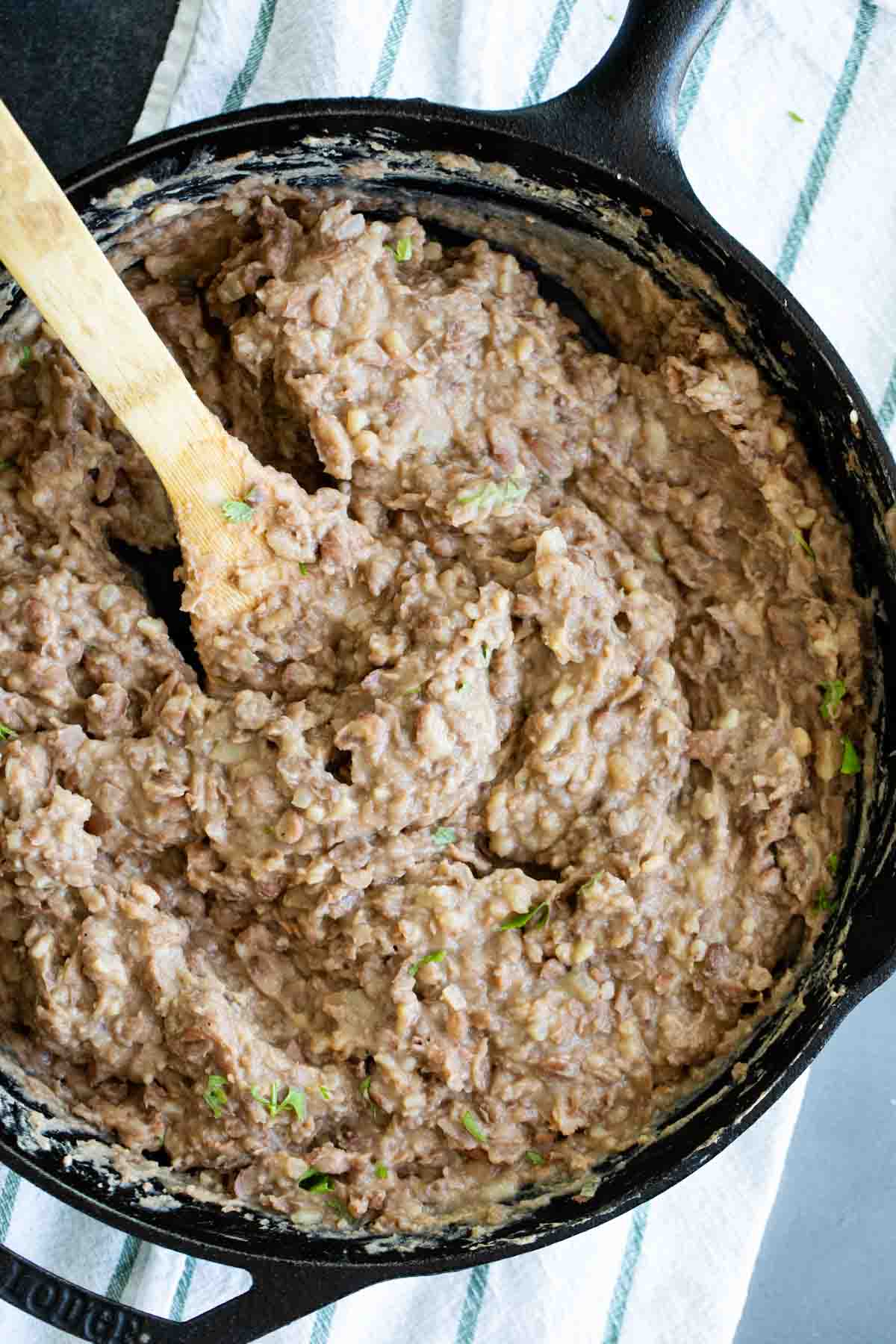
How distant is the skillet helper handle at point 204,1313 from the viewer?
6.25 feet

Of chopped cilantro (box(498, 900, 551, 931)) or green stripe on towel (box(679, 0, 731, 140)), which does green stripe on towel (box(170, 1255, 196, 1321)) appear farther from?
green stripe on towel (box(679, 0, 731, 140))

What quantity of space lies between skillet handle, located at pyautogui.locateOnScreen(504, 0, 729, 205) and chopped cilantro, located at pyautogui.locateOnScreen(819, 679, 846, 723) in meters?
0.75

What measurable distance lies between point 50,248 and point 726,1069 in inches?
59.7

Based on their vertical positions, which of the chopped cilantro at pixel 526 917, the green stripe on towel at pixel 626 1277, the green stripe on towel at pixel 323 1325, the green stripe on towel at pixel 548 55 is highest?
the green stripe on towel at pixel 548 55

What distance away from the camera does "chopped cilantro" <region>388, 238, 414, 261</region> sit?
2.14 metres

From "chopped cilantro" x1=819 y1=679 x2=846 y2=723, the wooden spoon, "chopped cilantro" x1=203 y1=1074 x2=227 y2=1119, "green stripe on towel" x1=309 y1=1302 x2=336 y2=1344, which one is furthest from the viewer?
"green stripe on towel" x1=309 y1=1302 x2=336 y2=1344

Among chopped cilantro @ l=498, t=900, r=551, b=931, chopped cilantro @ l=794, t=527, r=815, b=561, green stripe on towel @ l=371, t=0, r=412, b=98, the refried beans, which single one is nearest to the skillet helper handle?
the refried beans

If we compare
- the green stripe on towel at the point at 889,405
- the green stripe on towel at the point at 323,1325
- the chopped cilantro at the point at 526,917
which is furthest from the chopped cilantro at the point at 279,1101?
the green stripe on towel at the point at 889,405

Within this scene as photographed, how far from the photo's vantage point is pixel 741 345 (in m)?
2.14

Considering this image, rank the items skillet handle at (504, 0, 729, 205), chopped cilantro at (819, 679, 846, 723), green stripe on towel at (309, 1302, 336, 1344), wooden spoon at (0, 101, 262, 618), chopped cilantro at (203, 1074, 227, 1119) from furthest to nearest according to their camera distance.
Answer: green stripe on towel at (309, 1302, 336, 1344) < chopped cilantro at (819, 679, 846, 723) < chopped cilantro at (203, 1074, 227, 1119) < skillet handle at (504, 0, 729, 205) < wooden spoon at (0, 101, 262, 618)

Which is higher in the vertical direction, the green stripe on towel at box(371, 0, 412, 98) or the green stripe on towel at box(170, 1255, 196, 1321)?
the green stripe on towel at box(371, 0, 412, 98)

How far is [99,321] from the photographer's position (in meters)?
1.83

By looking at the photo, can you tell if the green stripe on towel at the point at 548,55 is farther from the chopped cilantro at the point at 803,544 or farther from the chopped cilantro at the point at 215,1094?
the chopped cilantro at the point at 215,1094

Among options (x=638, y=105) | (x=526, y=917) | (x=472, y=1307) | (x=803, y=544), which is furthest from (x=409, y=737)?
(x=472, y=1307)
